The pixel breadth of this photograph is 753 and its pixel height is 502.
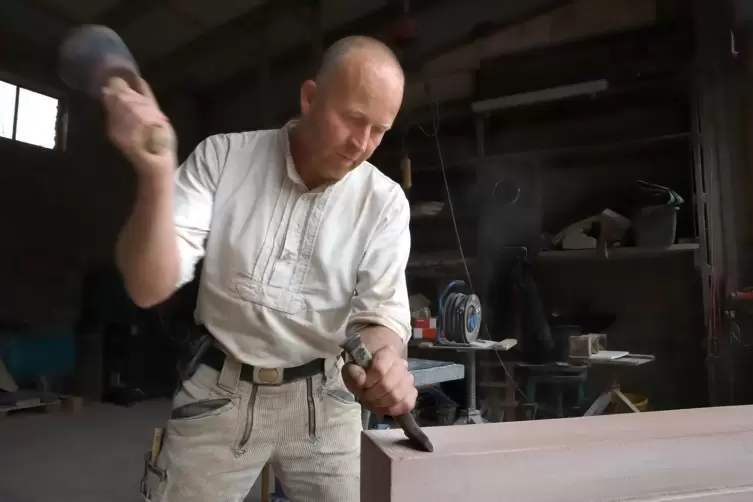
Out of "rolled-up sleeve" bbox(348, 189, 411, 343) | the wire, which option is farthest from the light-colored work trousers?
the wire

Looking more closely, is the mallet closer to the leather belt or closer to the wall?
the leather belt

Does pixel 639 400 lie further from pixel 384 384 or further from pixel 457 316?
pixel 384 384

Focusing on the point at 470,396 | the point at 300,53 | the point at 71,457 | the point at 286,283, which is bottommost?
the point at 71,457

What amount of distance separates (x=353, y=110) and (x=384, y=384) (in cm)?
25

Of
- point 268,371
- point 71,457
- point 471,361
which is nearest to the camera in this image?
point 268,371

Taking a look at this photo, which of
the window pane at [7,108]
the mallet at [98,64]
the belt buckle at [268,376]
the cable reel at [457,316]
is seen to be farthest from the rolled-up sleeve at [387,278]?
the window pane at [7,108]

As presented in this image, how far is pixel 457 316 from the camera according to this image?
118 centimetres

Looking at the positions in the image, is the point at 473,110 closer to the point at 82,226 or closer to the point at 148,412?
the point at 82,226

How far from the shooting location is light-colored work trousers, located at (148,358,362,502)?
1.73 feet

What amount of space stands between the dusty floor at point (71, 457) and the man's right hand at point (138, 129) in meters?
0.94

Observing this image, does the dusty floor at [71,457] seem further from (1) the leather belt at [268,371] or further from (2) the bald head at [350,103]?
(2) the bald head at [350,103]

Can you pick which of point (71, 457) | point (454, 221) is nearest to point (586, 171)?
point (454, 221)

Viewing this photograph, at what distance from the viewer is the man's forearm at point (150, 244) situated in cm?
34

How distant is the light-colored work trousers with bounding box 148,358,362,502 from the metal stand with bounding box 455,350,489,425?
65 centimetres
